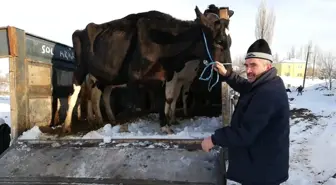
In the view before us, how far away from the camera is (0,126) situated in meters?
5.25

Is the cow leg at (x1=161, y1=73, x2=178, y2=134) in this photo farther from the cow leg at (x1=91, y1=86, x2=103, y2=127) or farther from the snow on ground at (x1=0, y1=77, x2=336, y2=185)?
the cow leg at (x1=91, y1=86, x2=103, y2=127)

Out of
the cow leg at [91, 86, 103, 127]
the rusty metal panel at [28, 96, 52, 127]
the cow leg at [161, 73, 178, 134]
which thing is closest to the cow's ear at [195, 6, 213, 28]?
the cow leg at [161, 73, 178, 134]

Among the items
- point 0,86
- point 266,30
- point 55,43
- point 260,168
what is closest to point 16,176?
point 260,168

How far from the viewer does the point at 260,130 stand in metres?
2.55

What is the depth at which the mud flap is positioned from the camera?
3.67 m

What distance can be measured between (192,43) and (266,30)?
3242 centimetres

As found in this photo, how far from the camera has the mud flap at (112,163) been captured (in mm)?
3666

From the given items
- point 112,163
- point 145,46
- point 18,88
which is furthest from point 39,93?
point 112,163

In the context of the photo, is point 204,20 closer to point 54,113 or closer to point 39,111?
point 39,111

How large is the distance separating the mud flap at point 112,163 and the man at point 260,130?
0.84m

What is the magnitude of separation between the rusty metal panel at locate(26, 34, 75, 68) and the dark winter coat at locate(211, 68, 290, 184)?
154 inches

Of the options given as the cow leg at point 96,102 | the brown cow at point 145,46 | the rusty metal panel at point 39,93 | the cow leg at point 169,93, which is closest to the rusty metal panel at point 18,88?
the rusty metal panel at point 39,93

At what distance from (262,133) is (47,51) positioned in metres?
4.62

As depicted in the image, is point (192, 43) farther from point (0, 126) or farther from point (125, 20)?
point (0, 126)
